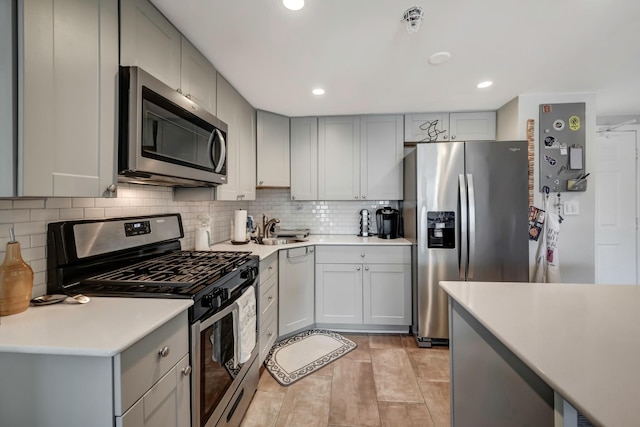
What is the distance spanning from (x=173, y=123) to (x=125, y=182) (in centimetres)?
52

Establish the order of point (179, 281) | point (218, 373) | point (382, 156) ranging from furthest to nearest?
point (382, 156), point (218, 373), point (179, 281)

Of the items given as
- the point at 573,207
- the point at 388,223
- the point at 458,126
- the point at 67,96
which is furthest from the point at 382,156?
the point at 67,96

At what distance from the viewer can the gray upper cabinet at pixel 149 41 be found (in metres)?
1.18

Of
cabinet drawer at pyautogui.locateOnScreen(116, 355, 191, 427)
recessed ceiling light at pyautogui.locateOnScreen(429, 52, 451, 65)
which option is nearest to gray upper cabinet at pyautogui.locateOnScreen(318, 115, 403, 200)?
recessed ceiling light at pyautogui.locateOnScreen(429, 52, 451, 65)

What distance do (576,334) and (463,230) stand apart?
1683 millimetres

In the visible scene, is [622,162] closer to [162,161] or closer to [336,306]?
[336,306]

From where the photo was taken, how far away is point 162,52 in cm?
142

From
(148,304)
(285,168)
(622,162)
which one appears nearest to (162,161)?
(148,304)

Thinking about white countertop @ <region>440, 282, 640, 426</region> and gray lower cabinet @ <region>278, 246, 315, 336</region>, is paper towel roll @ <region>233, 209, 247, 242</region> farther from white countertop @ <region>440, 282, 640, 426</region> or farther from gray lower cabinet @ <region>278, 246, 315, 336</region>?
white countertop @ <region>440, 282, 640, 426</region>

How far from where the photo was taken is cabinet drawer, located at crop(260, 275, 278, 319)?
209cm

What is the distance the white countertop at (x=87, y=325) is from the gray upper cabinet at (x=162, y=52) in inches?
40.2

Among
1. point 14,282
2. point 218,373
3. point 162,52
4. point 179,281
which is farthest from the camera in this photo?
point 162,52

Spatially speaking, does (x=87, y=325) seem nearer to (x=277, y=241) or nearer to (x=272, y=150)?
(x=277, y=241)

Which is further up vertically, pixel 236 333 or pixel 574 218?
pixel 574 218
